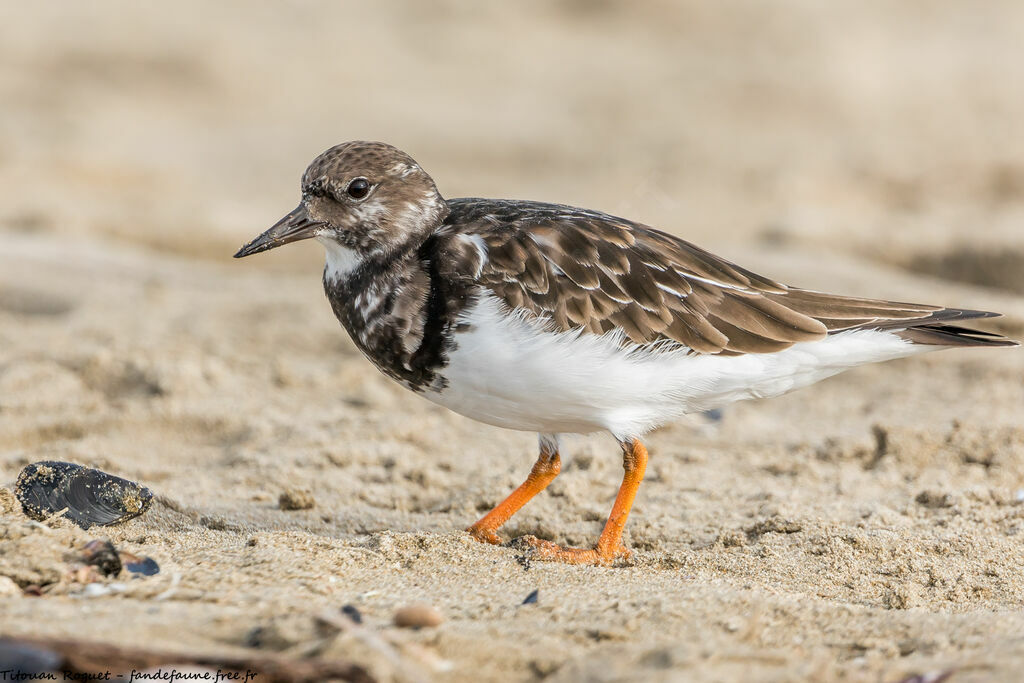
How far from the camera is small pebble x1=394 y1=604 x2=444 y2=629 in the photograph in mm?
2639

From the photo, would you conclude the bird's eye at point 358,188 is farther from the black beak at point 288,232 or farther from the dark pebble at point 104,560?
the dark pebble at point 104,560

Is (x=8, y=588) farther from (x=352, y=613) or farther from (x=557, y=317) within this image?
(x=557, y=317)

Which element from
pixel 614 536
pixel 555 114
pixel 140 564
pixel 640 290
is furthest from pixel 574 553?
pixel 555 114

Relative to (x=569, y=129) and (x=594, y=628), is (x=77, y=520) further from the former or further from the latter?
(x=569, y=129)

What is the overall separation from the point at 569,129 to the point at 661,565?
724 cm

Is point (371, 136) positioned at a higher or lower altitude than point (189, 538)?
higher

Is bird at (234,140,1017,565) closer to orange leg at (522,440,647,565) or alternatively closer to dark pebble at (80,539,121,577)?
orange leg at (522,440,647,565)

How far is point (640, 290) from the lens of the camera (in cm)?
370

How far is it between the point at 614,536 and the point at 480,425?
164cm

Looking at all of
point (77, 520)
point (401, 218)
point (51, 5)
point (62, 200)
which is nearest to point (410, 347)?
point (401, 218)

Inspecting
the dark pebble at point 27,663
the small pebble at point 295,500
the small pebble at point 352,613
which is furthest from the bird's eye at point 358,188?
the dark pebble at point 27,663

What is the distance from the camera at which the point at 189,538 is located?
3.40 metres

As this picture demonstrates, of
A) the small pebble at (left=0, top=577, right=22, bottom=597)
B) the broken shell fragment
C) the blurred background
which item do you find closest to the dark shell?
the broken shell fragment

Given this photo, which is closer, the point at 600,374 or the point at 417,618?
the point at 417,618
